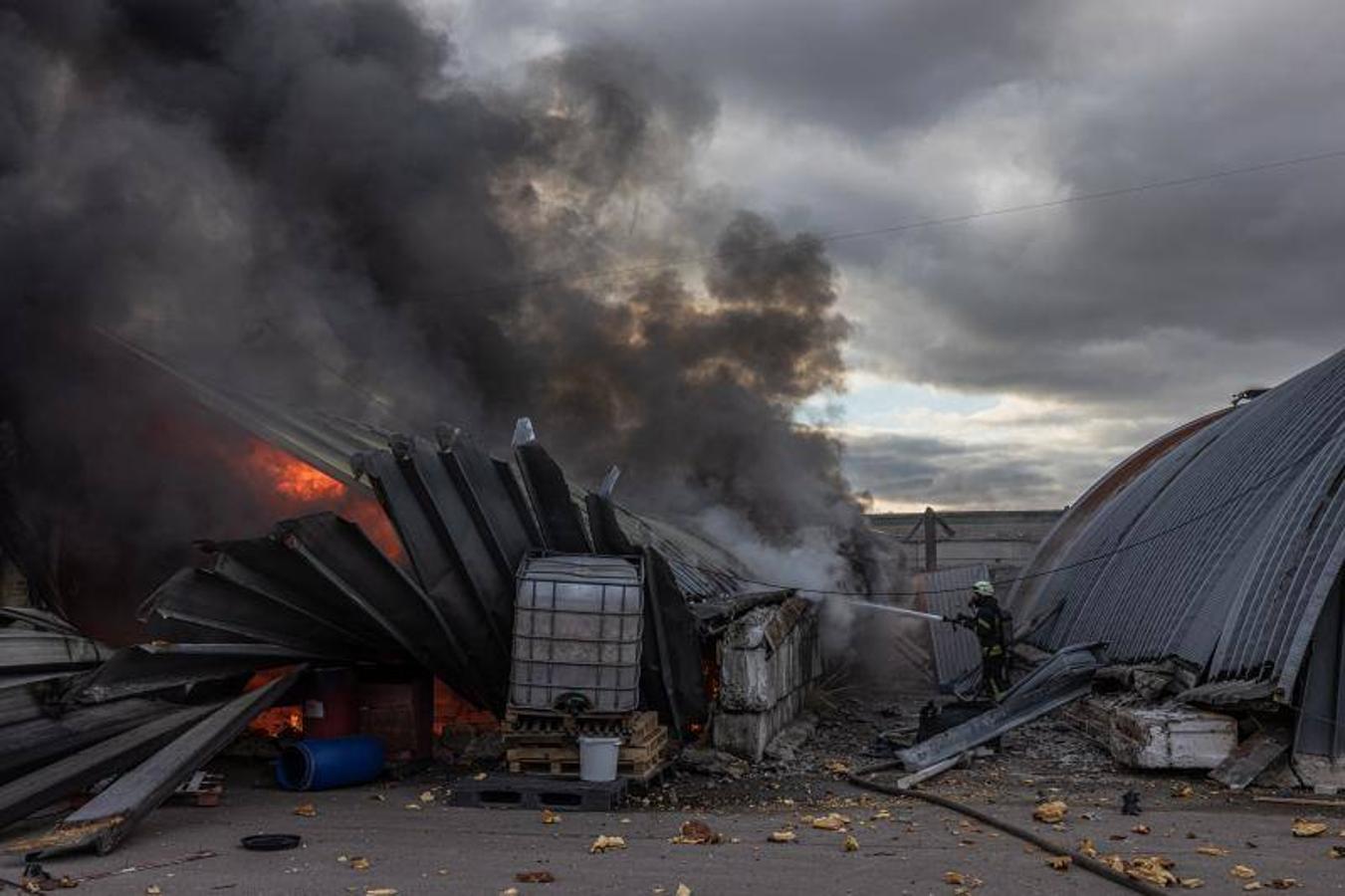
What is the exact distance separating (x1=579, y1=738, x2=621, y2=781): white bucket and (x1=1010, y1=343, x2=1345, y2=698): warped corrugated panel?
5.76 m

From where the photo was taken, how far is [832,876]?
23.4 feet

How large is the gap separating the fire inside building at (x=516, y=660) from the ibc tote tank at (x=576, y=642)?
19mm

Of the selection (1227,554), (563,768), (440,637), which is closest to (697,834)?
(563,768)

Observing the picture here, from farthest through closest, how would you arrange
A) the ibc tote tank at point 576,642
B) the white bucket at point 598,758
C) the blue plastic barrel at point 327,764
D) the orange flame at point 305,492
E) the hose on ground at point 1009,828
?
1. the orange flame at point 305,492
2. the blue plastic barrel at point 327,764
3. the ibc tote tank at point 576,642
4. the white bucket at point 598,758
5. the hose on ground at point 1009,828

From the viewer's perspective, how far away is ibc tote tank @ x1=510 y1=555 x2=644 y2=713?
1013 centimetres

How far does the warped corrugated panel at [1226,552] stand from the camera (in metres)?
11.1

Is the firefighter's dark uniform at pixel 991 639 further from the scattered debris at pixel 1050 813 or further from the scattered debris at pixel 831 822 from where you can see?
the scattered debris at pixel 831 822

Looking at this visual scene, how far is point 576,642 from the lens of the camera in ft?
33.3

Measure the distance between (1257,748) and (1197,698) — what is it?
69 cm

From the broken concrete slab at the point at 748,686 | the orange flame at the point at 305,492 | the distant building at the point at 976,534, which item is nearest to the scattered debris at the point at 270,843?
the broken concrete slab at the point at 748,686

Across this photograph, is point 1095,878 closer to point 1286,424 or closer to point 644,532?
point 644,532

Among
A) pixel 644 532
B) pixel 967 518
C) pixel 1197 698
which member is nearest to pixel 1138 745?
pixel 1197 698

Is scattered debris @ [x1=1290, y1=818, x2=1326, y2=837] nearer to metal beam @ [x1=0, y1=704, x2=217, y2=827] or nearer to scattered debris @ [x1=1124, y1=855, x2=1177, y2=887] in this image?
scattered debris @ [x1=1124, y1=855, x2=1177, y2=887]

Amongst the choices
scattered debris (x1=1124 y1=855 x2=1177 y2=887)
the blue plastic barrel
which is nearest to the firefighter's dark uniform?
scattered debris (x1=1124 y1=855 x2=1177 y2=887)
